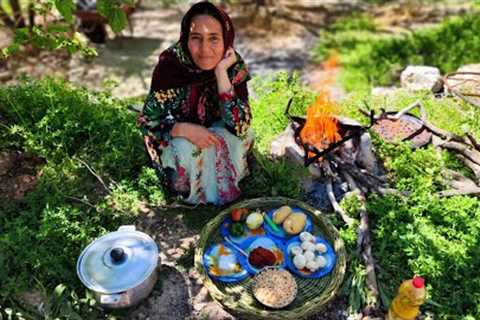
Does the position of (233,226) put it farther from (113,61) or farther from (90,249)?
(113,61)

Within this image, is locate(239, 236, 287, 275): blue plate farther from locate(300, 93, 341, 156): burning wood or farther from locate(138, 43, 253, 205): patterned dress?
locate(300, 93, 341, 156): burning wood

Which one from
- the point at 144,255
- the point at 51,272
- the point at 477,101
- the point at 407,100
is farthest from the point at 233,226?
the point at 477,101

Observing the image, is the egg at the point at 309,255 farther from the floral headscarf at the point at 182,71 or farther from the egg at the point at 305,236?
the floral headscarf at the point at 182,71

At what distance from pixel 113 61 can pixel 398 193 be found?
18.7 feet

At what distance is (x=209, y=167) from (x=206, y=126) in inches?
14.1

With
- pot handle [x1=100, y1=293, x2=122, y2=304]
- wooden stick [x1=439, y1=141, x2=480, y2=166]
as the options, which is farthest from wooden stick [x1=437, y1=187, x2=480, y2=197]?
pot handle [x1=100, y1=293, x2=122, y2=304]

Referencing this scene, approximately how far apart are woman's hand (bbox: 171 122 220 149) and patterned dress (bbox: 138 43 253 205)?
0.21 feet

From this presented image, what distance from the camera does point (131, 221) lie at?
4.01 metres

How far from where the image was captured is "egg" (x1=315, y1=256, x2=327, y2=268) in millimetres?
3439

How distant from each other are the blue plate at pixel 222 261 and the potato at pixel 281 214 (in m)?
0.45

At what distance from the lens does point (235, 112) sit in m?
3.60

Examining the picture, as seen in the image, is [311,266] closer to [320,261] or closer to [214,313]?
[320,261]

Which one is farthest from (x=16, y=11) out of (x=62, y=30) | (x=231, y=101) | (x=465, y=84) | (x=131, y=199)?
(x=465, y=84)

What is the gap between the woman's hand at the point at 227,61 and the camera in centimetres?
349
